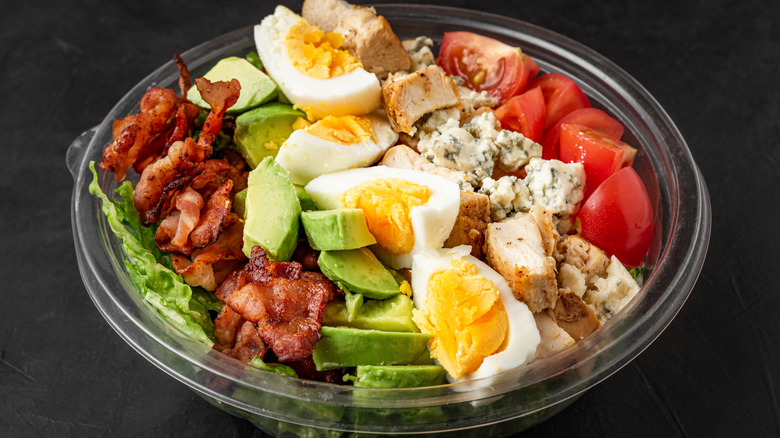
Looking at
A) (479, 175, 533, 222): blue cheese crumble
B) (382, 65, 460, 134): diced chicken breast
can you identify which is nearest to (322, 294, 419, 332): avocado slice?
(479, 175, 533, 222): blue cheese crumble

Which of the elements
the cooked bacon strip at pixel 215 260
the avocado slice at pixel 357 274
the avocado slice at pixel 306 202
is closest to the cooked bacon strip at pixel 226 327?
the cooked bacon strip at pixel 215 260

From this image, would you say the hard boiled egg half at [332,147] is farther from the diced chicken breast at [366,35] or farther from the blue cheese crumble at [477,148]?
the diced chicken breast at [366,35]

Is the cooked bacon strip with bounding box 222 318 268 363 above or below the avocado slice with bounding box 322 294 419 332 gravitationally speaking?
below

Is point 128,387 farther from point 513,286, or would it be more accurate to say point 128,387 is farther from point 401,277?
point 513,286

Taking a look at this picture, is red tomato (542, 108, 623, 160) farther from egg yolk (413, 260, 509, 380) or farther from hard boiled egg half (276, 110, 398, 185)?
egg yolk (413, 260, 509, 380)

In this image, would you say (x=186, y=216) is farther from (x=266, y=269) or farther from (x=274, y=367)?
(x=274, y=367)

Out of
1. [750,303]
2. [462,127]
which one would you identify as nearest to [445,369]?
[462,127]

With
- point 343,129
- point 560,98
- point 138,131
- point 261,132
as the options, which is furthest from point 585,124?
point 138,131
